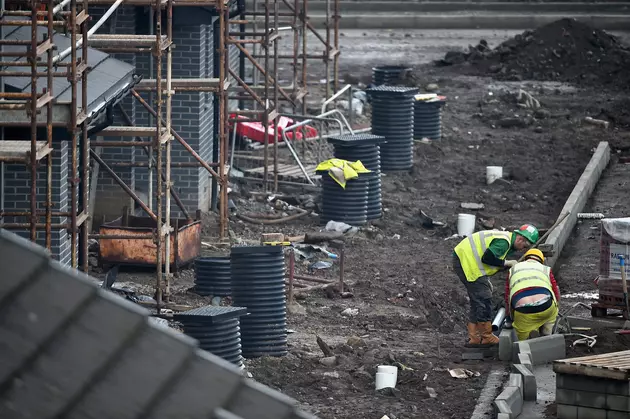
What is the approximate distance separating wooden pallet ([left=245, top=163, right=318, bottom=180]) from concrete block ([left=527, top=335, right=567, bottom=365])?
929 centimetres

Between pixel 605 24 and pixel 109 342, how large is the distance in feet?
130

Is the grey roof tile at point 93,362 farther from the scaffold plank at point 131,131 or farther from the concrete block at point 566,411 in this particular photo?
the scaffold plank at point 131,131

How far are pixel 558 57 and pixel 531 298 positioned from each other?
23.2 metres

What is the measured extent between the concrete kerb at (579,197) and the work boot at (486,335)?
11.5ft

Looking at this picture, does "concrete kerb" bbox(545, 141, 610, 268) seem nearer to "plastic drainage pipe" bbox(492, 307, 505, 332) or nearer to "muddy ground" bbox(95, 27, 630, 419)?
"muddy ground" bbox(95, 27, 630, 419)

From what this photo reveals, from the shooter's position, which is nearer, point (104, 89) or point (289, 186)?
point (104, 89)

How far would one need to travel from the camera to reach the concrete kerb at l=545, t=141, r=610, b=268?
687 inches

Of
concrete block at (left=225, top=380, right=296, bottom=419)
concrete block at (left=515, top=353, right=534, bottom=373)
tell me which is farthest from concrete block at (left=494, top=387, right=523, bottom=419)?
concrete block at (left=225, top=380, right=296, bottom=419)

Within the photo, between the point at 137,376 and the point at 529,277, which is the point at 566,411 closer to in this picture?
the point at 529,277

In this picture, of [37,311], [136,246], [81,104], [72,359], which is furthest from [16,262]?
[136,246]

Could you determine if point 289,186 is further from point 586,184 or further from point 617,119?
point 617,119

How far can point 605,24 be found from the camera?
41.9 m

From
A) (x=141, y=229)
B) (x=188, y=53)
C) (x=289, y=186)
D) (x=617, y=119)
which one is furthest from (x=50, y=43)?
(x=617, y=119)

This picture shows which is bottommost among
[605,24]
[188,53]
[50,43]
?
[605,24]
